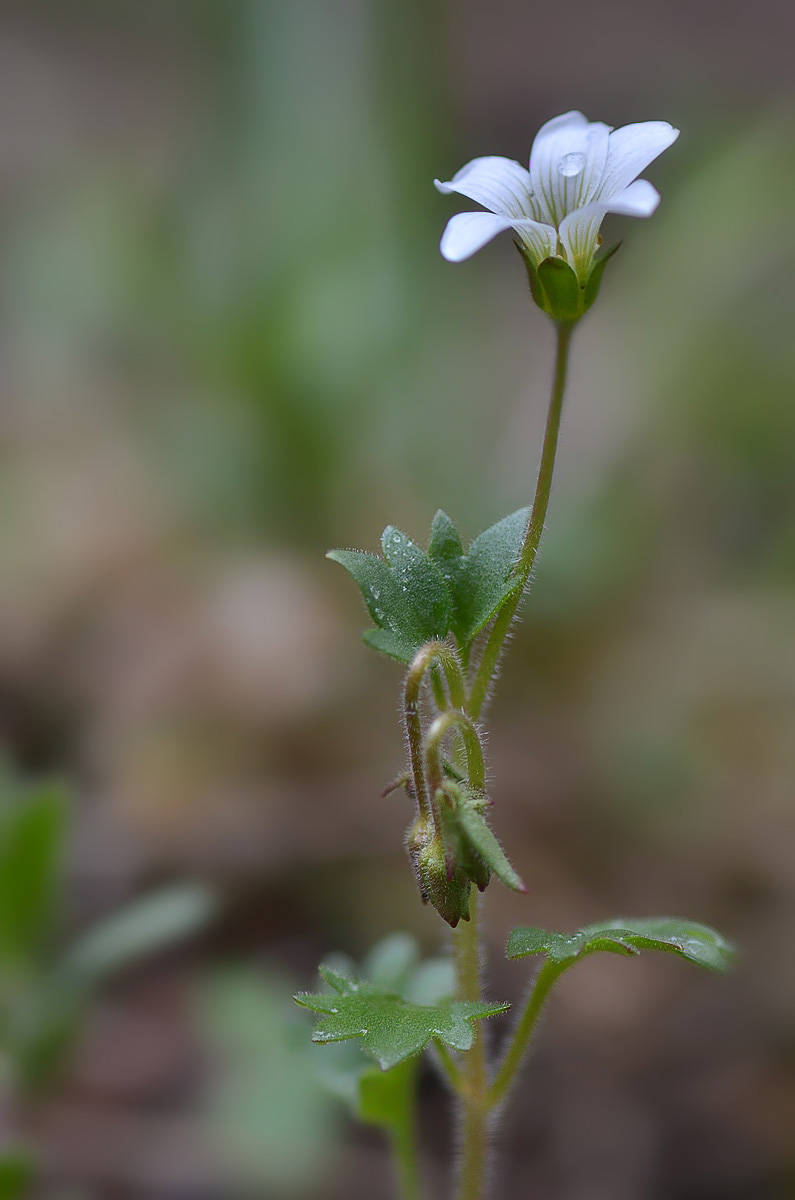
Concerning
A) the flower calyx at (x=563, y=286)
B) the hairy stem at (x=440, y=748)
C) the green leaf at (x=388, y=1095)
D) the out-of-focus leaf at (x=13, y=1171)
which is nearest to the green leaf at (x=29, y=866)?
the out-of-focus leaf at (x=13, y=1171)

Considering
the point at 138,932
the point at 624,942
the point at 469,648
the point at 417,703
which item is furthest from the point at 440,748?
the point at 138,932

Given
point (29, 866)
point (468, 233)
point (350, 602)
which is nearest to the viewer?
point (468, 233)

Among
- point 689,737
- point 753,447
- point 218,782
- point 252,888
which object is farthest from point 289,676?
point 753,447

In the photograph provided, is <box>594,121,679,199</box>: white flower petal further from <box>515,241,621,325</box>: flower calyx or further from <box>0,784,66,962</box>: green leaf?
<box>0,784,66,962</box>: green leaf

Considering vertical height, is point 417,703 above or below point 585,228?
below

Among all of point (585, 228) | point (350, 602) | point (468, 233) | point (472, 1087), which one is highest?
point (350, 602)

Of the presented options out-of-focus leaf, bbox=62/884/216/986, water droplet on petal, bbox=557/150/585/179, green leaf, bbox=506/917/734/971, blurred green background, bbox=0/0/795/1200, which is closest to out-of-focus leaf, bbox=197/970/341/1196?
blurred green background, bbox=0/0/795/1200

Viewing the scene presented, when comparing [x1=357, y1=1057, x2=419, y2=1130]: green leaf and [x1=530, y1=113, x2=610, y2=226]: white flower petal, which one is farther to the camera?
[x1=357, y1=1057, x2=419, y2=1130]: green leaf

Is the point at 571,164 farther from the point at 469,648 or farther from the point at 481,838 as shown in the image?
the point at 481,838
